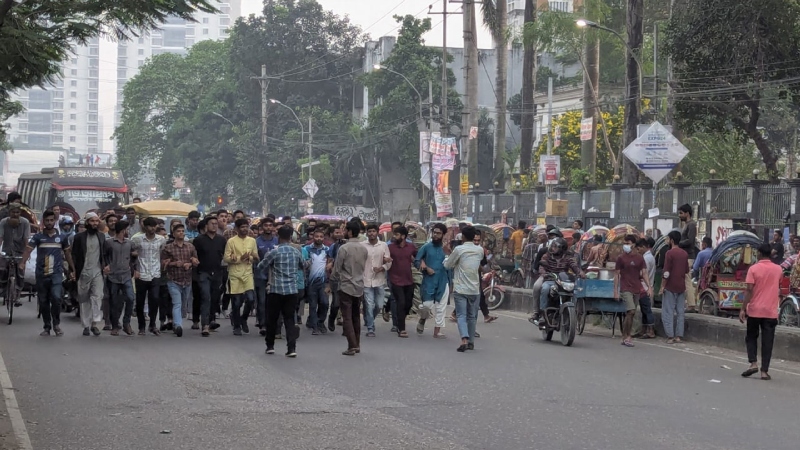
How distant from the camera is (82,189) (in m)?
37.8

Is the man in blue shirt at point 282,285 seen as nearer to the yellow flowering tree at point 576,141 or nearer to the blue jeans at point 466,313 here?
the blue jeans at point 466,313

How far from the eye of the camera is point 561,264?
56.2ft

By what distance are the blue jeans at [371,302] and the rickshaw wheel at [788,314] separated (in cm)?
669

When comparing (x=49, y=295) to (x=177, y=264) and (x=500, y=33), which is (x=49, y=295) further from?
(x=500, y=33)

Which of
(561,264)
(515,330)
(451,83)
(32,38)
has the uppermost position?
(451,83)

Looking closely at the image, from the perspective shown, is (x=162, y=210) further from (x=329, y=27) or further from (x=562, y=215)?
(x=329, y=27)

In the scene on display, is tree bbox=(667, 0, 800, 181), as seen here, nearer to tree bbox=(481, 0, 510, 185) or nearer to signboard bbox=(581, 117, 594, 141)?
signboard bbox=(581, 117, 594, 141)

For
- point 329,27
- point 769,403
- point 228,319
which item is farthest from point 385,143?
point 769,403

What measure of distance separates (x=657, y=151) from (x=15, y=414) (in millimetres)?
17141

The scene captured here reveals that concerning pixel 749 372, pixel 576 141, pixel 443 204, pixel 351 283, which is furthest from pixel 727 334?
pixel 576 141

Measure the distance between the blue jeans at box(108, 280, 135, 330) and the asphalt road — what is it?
573 mm

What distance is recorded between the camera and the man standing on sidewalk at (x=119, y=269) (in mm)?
16094

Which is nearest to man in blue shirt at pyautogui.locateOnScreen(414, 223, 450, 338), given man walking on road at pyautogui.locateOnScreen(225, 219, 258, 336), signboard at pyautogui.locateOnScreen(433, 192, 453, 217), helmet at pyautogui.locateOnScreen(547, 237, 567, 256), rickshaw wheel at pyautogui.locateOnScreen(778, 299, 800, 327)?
helmet at pyautogui.locateOnScreen(547, 237, 567, 256)

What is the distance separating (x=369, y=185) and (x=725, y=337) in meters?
54.1
